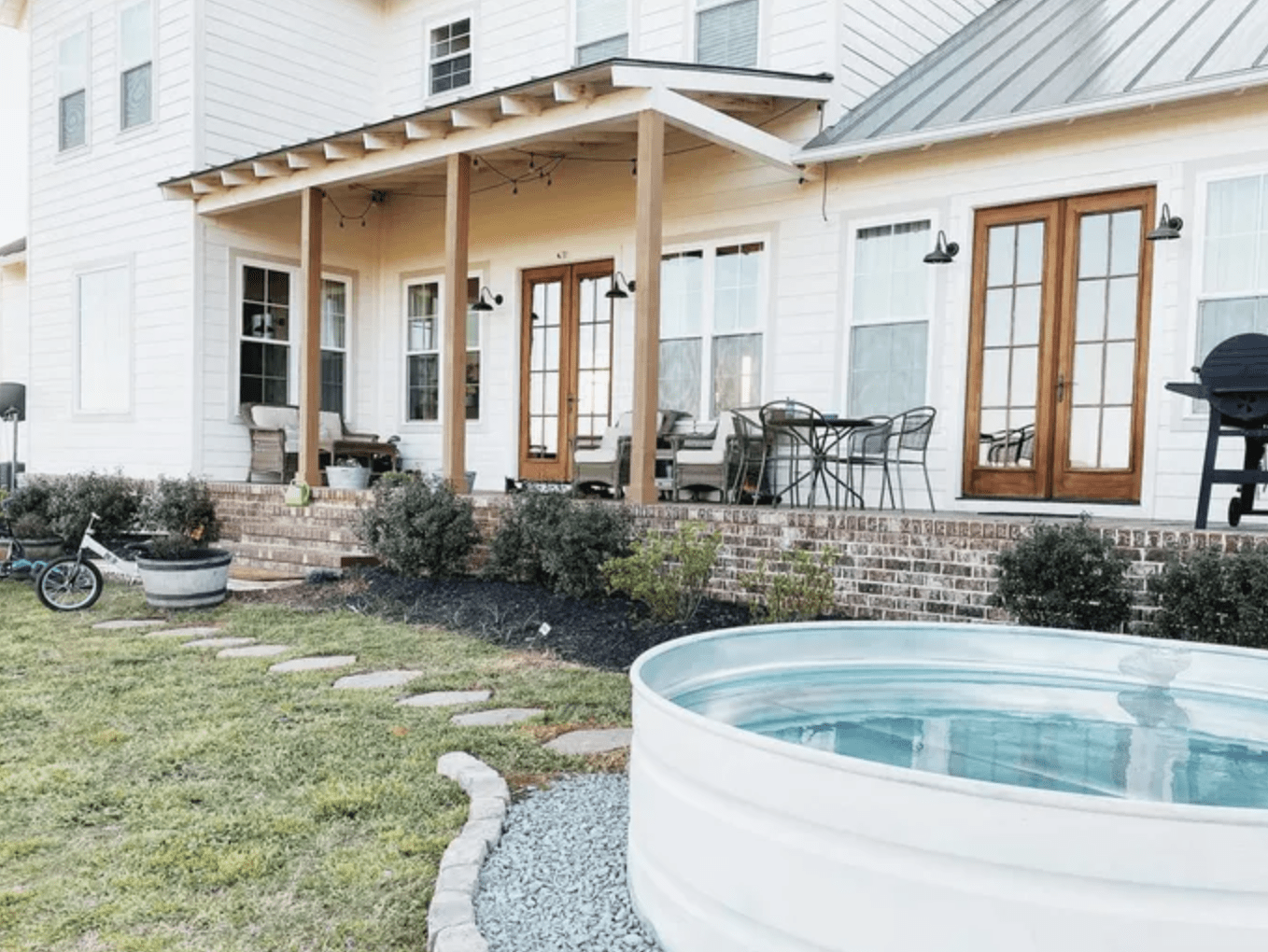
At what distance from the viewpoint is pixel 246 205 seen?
9.55 metres

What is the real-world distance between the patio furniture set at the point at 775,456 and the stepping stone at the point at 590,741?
10.6ft

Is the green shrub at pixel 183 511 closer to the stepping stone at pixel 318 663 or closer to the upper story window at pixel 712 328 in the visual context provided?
the stepping stone at pixel 318 663

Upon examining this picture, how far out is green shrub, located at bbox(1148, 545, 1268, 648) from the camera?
156 inches

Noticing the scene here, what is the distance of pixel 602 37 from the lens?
9.16m

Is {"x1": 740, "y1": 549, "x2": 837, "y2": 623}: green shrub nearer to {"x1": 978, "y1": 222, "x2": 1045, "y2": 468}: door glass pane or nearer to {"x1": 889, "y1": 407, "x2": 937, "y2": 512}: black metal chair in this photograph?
{"x1": 889, "y1": 407, "x2": 937, "y2": 512}: black metal chair

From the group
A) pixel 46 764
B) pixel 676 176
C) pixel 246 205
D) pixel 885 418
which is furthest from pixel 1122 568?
pixel 246 205

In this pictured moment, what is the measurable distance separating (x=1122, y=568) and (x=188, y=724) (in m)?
4.04

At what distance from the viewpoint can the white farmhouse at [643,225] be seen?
645 centimetres

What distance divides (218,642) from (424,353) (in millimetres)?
5806

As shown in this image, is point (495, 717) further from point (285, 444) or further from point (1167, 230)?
point (285, 444)

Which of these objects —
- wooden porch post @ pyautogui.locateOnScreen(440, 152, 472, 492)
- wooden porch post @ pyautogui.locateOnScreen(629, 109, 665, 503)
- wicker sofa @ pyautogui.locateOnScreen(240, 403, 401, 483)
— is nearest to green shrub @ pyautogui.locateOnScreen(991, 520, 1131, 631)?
wooden porch post @ pyautogui.locateOnScreen(629, 109, 665, 503)

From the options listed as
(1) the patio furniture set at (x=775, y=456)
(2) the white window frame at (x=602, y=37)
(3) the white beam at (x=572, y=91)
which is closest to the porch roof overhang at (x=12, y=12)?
(2) the white window frame at (x=602, y=37)

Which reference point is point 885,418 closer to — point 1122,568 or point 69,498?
point 1122,568

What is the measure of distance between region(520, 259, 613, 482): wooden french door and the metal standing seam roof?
2.75 meters
